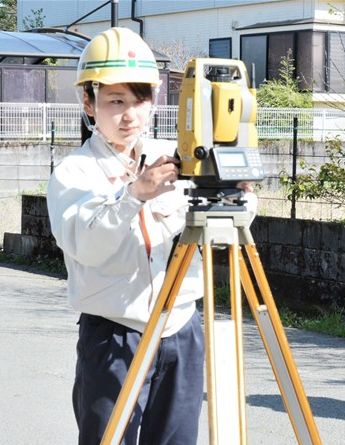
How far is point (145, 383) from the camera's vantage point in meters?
3.28

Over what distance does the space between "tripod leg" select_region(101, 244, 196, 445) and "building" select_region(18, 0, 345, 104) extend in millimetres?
22458

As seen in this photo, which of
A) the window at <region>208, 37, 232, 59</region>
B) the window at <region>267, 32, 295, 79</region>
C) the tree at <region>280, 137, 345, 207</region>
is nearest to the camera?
the tree at <region>280, 137, 345, 207</region>

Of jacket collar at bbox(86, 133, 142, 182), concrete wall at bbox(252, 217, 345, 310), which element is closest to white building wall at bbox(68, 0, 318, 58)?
concrete wall at bbox(252, 217, 345, 310)

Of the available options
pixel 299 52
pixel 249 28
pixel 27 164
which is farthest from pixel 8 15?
pixel 27 164

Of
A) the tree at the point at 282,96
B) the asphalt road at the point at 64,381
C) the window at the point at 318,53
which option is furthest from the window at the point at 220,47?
the asphalt road at the point at 64,381

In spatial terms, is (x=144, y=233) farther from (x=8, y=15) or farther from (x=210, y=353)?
(x=8, y=15)

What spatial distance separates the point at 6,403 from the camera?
6.29 meters

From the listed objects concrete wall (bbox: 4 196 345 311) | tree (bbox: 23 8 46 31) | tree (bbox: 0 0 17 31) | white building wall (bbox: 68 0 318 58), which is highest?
tree (bbox: 0 0 17 31)

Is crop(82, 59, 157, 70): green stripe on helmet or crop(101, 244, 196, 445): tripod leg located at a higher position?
crop(82, 59, 157, 70): green stripe on helmet

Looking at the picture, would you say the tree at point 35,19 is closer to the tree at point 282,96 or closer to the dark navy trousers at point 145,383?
the tree at point 282,96

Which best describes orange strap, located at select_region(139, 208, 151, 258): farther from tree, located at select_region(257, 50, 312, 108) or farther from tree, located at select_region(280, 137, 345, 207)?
tree, located at select_region(257, 50, 312, 108)

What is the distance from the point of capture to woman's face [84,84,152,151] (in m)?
3.19

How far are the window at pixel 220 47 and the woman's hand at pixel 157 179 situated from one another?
1167 inches

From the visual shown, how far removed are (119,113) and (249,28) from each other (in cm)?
2869
